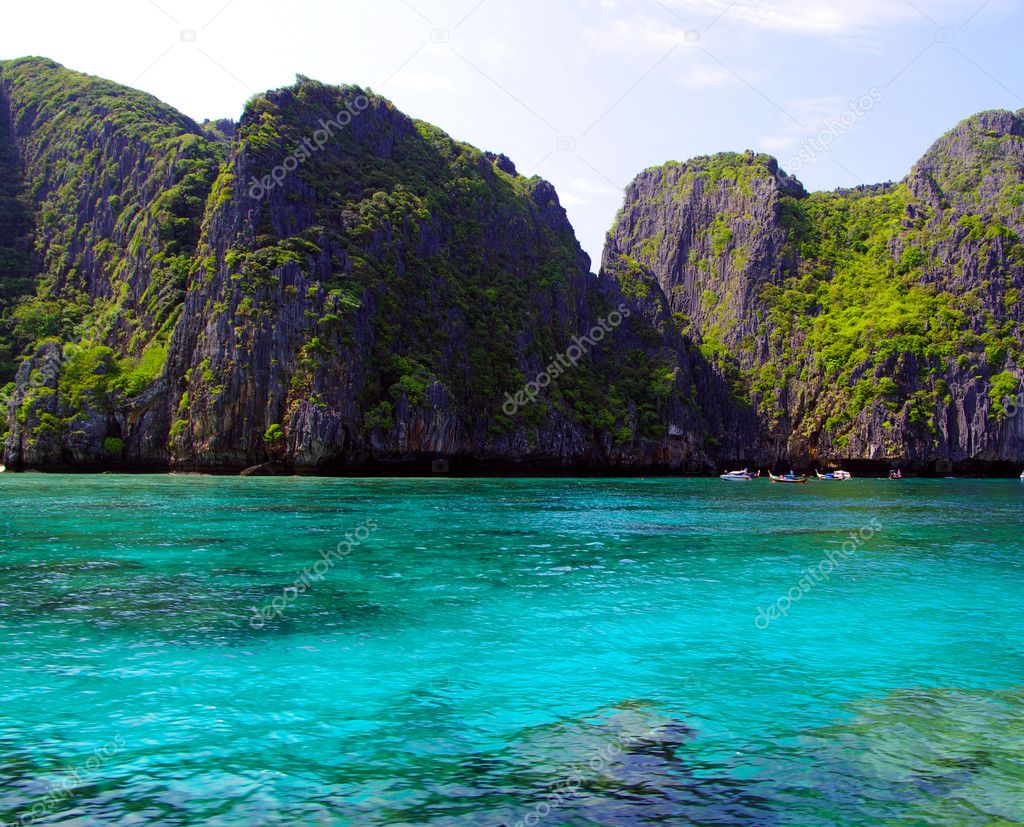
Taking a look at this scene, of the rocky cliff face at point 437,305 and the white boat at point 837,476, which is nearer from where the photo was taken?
the rocky cliff face at point 437,305

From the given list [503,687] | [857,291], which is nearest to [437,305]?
[857,291]

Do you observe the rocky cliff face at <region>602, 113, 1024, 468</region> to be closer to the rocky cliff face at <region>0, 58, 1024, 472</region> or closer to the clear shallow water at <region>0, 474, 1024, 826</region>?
the rocky cliff face at <region>0, 58, 1024, 472</region>

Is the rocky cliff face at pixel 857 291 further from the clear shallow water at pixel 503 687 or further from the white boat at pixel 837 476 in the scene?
the clear shallow water at pixel 503 687

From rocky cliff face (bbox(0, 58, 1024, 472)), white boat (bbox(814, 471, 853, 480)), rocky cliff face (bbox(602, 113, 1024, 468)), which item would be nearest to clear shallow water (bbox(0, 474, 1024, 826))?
rocky cliff face (bbox(0, 58, 1024, 472))

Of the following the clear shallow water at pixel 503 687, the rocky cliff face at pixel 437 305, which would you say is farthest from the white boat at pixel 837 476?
the clear shallow water at pixel 503 687

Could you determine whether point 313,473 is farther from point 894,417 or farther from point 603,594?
point 894,417

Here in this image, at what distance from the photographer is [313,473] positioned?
8606cm

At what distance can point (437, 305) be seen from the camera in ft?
362

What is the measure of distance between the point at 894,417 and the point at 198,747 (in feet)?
424

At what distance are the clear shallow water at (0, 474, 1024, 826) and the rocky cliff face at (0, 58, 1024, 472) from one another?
63.3 meters

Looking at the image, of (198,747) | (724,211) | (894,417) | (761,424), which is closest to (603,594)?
(198,747)

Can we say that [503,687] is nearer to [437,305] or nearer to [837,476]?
[437,305]

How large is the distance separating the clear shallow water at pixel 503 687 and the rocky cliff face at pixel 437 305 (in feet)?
208

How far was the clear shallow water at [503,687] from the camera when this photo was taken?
8898 millimetres
